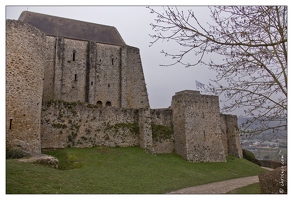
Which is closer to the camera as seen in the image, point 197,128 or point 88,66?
point 197,128

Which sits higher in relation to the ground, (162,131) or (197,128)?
(197,128)

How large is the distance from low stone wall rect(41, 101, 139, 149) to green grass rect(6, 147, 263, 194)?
0.85 meters

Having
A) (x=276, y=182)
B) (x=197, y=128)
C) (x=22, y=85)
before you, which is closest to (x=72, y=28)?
(x=22, y=85)

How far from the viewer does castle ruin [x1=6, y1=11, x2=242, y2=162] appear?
12.9m

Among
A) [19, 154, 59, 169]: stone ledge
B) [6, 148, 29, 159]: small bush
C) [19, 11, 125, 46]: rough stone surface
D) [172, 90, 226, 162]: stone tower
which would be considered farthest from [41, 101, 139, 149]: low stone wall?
[19, 11, 125, 46]: rough stone surface

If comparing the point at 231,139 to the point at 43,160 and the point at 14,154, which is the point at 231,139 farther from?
the point at 14,154

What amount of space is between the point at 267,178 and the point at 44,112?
13877 mm

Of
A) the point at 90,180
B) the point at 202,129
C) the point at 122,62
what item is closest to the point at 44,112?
the point at 90,180

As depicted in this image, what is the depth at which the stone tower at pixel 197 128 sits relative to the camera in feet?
65.2

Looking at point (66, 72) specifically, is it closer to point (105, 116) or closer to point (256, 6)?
point (105, 116)

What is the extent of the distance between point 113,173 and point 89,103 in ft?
35.6

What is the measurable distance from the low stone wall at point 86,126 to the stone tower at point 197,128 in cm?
346

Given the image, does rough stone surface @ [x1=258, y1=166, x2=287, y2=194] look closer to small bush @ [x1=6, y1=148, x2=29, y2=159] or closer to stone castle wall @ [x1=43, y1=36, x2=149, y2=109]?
small bush @ [x1=6, y1=148, x2=29, y2=159]

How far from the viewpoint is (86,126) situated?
59.2ft
